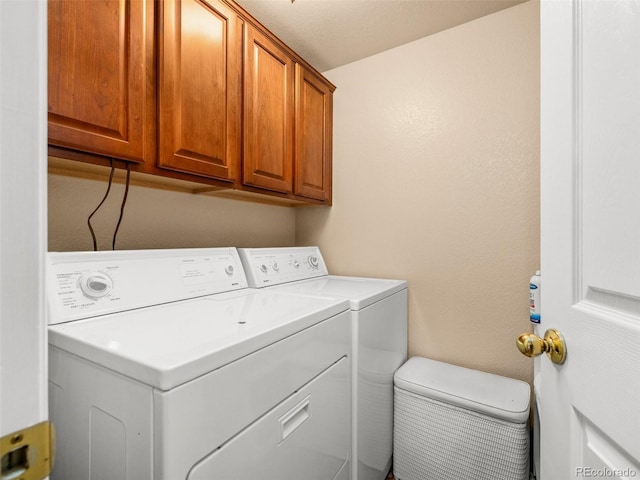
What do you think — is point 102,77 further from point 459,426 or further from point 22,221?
point 459,426

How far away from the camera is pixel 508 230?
1.59 metres

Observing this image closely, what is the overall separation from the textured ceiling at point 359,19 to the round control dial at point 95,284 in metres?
1.44

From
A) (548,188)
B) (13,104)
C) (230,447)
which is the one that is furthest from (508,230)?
(13,104)

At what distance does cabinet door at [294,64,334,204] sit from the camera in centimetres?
175

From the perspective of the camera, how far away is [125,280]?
3.36 ft

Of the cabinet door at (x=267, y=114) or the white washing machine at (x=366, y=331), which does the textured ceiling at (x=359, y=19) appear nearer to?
the cabinet door at (x=267, y=114)

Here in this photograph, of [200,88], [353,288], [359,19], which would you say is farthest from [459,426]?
[359,19]

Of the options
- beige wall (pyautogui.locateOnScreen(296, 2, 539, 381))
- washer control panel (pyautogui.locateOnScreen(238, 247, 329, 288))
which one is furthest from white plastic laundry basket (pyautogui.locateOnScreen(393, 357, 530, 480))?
washer control panel (pyautogui.locateOnScreen(238, 247, 329, 288))

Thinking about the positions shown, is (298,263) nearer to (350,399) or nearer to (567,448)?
(350,399)

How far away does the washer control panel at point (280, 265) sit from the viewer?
1523 millimetres

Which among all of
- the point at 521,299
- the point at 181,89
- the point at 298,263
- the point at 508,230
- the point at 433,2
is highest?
the point at 433,2

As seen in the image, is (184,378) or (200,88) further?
(200,88)

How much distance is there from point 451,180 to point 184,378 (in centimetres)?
165

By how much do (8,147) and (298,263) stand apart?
157 cm
